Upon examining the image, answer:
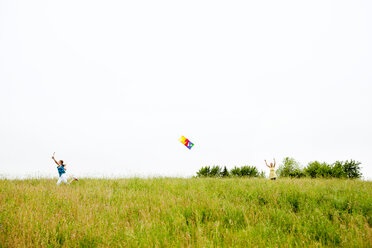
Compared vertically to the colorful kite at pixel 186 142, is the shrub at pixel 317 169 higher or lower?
lower

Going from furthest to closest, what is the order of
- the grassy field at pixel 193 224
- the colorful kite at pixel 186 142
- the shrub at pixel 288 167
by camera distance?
the shrub at pixel 288 167
the colorful kite at pixel 186 142
the grassy field at pixel 193 224

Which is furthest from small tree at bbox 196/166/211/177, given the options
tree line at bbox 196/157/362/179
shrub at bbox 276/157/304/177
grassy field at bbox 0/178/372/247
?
grassy field at bbox 0/178/372/247

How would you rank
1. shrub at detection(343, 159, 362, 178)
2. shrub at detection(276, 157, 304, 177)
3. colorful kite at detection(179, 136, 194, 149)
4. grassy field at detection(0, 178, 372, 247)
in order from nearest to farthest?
1. grassy field at detection(0, 178, 372, 247)
2. colorful kite at detection(179, 136, 194, 149)
3. shrub at detection(343, 159, 362, 178)
4. shrub at detection(276, 157, 304, 177)

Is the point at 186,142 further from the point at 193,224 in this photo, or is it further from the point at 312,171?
the point at 312,171

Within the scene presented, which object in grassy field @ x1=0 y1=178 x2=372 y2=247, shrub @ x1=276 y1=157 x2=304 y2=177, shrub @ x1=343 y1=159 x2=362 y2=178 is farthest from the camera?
shrub @ x1=276 y1=157 x2=304 y2=177

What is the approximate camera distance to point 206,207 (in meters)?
4.54

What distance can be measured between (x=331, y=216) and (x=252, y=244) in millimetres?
2638

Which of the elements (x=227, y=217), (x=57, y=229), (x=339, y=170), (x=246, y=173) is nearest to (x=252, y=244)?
(x=227, y=217)

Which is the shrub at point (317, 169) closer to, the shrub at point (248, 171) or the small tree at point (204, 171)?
the shrub at point (248, 171)

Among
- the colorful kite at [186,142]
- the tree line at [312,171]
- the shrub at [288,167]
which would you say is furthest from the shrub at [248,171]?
the colorful kite at [186,142]

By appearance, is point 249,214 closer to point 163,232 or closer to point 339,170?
point 163,232

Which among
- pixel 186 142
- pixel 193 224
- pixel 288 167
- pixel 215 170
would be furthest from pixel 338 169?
pixel 193 224

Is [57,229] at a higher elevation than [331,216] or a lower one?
lower

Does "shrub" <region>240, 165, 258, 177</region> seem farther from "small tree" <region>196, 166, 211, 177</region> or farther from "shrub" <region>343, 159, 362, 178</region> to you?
"shrub" <region>343, 159, 362, 178</region>
